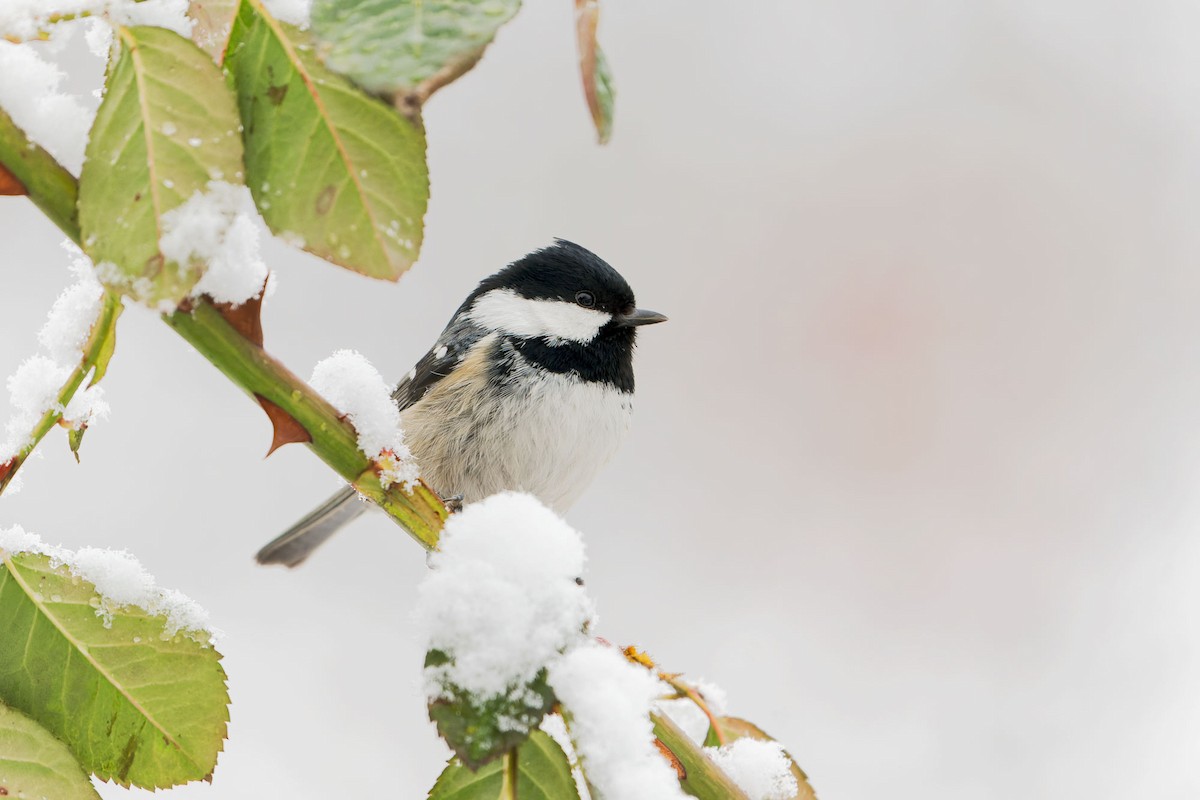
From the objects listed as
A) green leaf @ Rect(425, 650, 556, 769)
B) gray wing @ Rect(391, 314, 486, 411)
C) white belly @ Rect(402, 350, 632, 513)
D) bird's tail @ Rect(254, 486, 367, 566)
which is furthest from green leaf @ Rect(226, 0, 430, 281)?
bird's tail @ Rect(254, 486, 367, 566)

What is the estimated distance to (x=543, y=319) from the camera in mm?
1567

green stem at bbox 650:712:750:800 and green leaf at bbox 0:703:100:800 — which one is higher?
green stem at bbox 650:712:750:800

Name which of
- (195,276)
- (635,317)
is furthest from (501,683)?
(635,317)

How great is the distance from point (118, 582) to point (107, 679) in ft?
0.12

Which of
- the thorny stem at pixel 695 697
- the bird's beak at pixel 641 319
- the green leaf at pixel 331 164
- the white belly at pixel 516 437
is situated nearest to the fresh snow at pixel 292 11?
the green leaf at pixel 331 164

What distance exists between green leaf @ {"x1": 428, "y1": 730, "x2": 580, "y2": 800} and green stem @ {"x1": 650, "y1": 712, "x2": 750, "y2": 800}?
0.04 metres

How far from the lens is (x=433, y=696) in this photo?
322 mm

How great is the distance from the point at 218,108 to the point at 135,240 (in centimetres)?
5

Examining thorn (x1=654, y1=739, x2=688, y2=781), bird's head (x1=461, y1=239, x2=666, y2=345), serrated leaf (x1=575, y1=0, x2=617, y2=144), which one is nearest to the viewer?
serrated leaf (x1=575, y1=0, x2=617, y2=144)

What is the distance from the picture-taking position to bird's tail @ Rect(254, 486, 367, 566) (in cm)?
172

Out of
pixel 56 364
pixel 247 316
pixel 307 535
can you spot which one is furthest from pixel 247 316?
pixel 307 535

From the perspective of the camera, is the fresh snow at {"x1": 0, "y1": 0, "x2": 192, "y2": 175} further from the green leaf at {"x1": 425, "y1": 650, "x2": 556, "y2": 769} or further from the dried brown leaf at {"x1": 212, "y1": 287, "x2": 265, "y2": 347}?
the green leaf at {"x1": 425, "y1": 650, "x2": 556, "y2": 769}

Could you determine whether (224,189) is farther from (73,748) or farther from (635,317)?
(635,317)

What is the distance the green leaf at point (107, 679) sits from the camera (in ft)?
1.30
